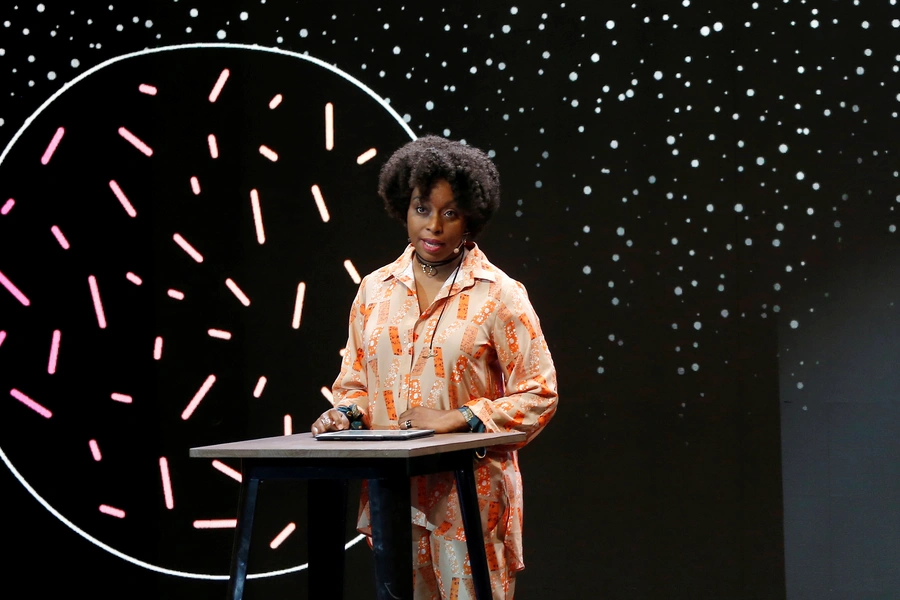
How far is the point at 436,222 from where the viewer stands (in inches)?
104

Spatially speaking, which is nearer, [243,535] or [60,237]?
[243,535]

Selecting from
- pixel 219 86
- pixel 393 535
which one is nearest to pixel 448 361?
pixel 393 535

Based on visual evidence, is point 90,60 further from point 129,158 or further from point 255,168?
point 255,168

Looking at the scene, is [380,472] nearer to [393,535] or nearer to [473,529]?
[393,535]

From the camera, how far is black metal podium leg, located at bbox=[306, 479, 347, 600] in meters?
2.45

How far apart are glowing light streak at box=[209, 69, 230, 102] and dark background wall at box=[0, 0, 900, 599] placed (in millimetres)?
29

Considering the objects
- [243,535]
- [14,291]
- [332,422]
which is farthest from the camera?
[14,291]

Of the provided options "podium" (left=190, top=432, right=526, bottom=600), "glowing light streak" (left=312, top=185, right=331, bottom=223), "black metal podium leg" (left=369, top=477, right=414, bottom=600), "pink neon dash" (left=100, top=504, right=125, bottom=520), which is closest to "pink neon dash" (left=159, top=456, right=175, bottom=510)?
"pink neon dash" (left=100, top=504, right=125, bottom=520)

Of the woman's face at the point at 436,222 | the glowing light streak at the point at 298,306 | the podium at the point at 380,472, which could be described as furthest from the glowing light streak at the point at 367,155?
the podium at the point at 380,472

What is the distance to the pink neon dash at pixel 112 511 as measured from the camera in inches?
149

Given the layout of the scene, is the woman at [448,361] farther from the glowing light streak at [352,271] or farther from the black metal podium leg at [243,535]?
A: the glowing light streak at [352,271]

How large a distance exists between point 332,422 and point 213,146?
5.39ft

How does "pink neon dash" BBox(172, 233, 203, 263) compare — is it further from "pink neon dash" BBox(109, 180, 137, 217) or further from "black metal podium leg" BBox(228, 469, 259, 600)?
"black metal podium leg" BBox(228, 469, 259, 600)

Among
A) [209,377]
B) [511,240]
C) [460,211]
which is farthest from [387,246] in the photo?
[460,211]
